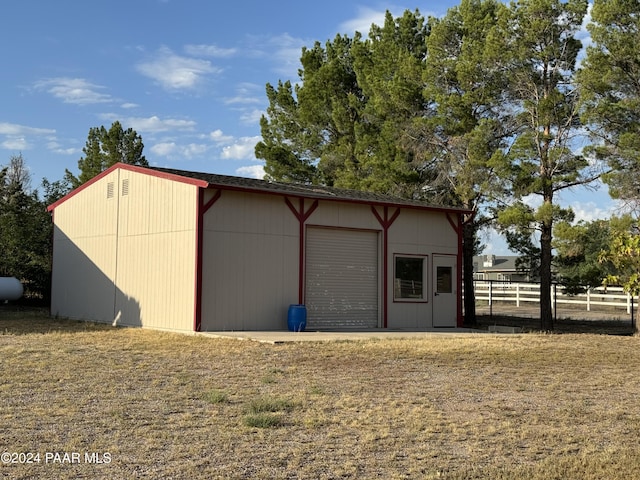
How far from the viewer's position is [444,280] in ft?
66.2

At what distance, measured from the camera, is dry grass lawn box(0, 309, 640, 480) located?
5500 mm

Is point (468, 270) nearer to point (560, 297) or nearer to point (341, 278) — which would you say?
point (341, 278)

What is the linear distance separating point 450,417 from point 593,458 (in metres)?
1.75

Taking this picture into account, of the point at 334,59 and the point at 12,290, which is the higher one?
the point at 334,59

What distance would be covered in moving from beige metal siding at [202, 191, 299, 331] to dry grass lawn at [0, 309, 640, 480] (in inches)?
125

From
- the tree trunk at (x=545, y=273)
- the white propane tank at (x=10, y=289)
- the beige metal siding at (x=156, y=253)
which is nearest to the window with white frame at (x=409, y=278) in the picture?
Answer: the tree trunk at (x=545, y=273)

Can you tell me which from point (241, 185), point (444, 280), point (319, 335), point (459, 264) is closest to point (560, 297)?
point (459, 264)

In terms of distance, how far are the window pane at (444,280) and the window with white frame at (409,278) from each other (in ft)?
1.69

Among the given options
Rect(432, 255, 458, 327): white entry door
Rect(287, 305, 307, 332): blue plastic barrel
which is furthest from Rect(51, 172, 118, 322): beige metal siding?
Rect(432, 255, 458, 327): white entry door

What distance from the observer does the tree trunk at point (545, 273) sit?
67.5 feet

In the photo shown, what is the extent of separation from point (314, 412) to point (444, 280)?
1333 cm

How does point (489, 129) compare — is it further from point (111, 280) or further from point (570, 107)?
point (111, 280)

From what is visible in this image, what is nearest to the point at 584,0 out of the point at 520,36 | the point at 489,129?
the point at 520,36

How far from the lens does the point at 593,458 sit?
228 inches
